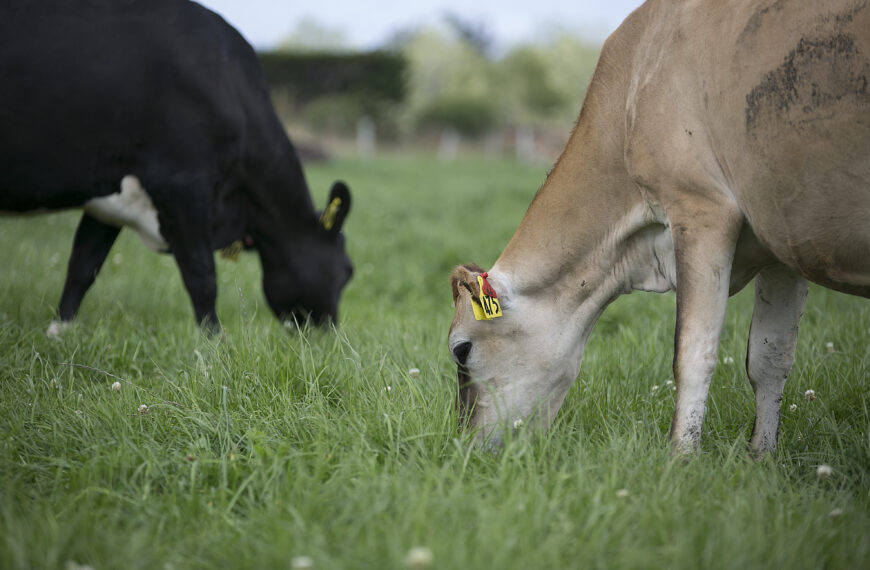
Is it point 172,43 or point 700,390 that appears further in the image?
A: point 172,43

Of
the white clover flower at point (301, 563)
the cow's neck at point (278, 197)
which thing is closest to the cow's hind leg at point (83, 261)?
the cow's neck at point (278, 197)

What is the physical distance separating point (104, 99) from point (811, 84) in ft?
10.9

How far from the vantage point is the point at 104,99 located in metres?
3.83

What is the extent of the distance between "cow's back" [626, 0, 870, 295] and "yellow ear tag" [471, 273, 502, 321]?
0.76 metres

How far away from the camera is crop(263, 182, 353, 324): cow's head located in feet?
16.2

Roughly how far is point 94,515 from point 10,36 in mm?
2723

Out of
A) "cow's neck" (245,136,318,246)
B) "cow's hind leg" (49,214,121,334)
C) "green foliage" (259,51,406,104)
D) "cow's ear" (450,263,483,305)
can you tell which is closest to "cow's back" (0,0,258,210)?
"cow's neck" (245,136,318,246)

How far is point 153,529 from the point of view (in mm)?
2209

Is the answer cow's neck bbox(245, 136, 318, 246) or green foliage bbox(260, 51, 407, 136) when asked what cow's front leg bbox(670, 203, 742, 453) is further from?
green foliage bbox(260, 51, 407, 136)

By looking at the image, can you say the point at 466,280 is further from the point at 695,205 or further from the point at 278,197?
the point at 278,197

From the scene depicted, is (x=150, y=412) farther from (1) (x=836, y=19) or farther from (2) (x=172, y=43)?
(1) (x=836, y=19)

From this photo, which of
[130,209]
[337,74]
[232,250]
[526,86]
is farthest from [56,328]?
[526,86]

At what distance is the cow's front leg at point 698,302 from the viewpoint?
262cm

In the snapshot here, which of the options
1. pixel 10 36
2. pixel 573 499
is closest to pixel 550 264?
pixel 573 499
